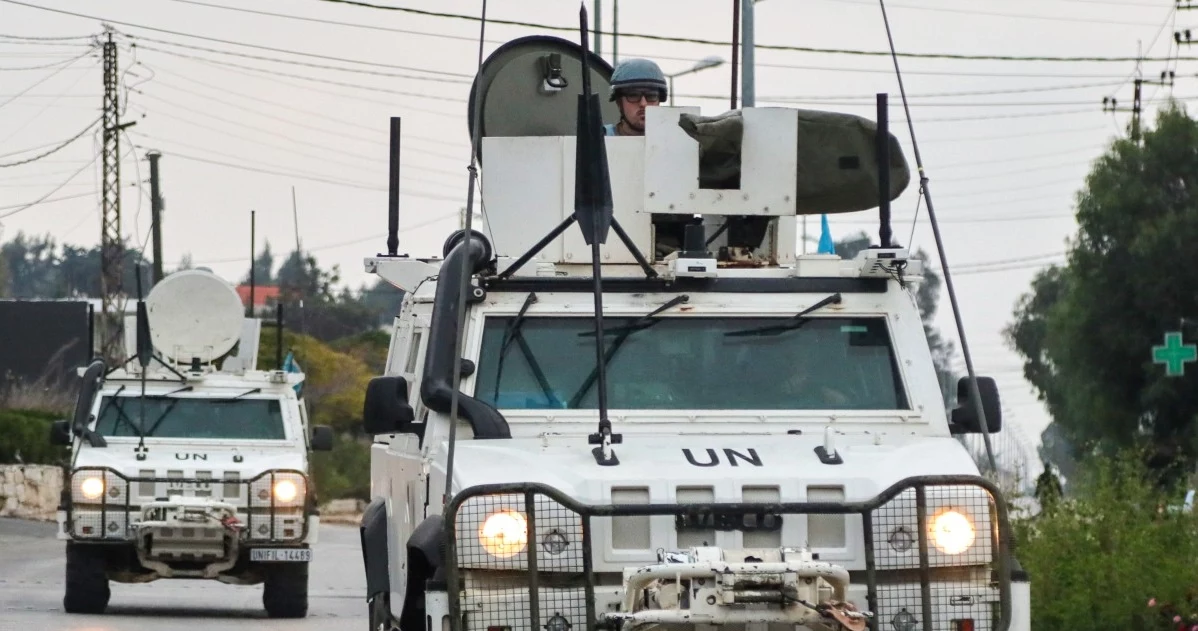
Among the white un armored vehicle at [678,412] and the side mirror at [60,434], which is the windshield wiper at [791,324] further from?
the side mirror at [60,434]

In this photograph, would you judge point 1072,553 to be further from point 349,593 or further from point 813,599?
point 349,593

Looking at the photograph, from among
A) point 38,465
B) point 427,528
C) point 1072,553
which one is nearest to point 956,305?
point 427,528

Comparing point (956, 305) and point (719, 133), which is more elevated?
point (719, 133)

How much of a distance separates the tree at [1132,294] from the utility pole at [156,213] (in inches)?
750

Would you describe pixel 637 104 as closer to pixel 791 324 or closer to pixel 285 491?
pixel 791 324

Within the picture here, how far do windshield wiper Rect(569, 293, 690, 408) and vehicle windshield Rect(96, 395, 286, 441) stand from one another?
10549mm

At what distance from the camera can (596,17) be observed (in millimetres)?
27547

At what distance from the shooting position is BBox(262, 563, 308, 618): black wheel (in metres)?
18.0

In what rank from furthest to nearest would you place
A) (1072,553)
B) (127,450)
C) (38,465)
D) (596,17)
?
(38,465)
(596,17)
(127,450)
(1072,553)

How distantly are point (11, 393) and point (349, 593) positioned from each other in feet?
102

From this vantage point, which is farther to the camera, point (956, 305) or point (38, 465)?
point (38, 465)

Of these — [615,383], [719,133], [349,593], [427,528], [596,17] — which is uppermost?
[596,17]

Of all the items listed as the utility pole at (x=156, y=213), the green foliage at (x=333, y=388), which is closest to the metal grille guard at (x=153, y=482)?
the utility pole at (x=156, y=213)

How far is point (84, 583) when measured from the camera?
58.3ft
